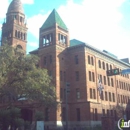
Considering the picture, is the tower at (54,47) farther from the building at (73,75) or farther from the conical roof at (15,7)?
the conical roof at (15,7)

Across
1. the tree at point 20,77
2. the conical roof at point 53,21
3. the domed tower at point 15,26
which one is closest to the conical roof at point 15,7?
the domed tower at point 15,26

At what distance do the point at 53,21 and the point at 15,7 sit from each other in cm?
2525

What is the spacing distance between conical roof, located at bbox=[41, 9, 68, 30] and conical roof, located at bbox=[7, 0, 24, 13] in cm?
2155

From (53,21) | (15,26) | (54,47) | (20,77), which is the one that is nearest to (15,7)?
(15,26)

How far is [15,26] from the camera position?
63.4 m

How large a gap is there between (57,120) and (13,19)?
123ft

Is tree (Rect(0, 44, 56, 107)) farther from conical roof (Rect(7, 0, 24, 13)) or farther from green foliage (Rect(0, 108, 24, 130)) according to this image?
conical roof (Rect(7, 0, 24, 13))

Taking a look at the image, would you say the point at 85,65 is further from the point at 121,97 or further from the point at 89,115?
the point at 121,97

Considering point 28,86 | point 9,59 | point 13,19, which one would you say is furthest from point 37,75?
point 13,19

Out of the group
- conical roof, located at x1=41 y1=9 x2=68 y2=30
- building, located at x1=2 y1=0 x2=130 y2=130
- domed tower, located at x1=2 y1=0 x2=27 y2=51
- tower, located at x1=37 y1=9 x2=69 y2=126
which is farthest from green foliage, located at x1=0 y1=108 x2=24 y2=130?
domed tower, located at x1=2 y1=0 x2=27 y2=51

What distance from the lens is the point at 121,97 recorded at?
189 feet

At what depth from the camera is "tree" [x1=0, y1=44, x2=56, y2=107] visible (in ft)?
91.5

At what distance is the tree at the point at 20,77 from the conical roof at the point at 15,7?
130 feet

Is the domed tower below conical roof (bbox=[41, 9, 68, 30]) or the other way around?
the other way around
